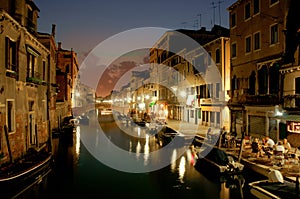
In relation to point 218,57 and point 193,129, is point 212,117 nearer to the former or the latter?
point 193,129

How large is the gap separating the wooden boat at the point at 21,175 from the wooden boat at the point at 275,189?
841 centimetres

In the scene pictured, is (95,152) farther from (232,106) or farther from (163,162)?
(232,106)

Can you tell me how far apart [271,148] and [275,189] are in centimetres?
480

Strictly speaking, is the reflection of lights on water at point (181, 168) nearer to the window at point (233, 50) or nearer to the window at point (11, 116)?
the window at point (11, 116)

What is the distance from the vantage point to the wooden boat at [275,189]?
8750 mm

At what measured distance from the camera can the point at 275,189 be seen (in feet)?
30.2

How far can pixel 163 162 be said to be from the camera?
17281 mm

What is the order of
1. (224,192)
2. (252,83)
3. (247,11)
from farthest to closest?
(247,11), (252,83), (224,192)

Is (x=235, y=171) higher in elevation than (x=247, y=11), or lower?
lower

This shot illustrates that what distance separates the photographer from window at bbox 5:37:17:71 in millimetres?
13145

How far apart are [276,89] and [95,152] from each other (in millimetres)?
12866

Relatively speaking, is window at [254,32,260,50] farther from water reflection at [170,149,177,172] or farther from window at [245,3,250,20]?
water reflection at [170,149,177,172]

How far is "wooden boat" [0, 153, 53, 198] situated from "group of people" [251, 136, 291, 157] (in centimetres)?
1014

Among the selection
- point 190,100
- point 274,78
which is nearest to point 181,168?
point 274,78
